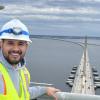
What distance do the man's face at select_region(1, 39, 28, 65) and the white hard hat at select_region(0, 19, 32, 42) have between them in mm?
49

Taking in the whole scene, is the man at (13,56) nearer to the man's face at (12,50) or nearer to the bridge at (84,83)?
the man's face at (12,50)

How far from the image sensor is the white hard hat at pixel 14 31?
11.3 ft

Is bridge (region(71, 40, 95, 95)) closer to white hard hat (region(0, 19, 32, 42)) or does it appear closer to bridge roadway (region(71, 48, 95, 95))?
bridge roadway (region(71, 48, 95, 95))

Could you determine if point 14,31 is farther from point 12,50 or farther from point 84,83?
point 84,83

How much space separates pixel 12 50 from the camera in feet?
11.4

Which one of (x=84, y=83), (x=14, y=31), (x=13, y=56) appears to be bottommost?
(x=84, y=83)

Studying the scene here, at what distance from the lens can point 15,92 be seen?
11.1ft

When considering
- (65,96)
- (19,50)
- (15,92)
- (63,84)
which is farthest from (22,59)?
(63,84)

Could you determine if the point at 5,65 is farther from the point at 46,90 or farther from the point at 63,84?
the point at 63,84

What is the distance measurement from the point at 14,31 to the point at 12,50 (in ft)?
0.57

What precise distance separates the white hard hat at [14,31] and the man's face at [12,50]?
5 cm

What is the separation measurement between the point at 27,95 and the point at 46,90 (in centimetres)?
49

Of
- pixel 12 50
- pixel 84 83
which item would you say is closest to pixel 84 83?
pixel 84 83

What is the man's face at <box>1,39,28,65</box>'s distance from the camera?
3.46 m
